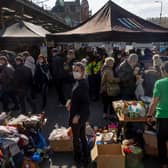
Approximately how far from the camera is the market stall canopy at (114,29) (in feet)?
25.7

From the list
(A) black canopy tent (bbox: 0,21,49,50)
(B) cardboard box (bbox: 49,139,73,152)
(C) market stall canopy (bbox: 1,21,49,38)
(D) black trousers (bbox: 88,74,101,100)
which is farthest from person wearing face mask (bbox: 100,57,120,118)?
(C) market stall canopy (bbox: 1,21,49,38)

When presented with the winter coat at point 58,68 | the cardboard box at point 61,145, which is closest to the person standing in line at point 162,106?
the cardboard box at point 61,145

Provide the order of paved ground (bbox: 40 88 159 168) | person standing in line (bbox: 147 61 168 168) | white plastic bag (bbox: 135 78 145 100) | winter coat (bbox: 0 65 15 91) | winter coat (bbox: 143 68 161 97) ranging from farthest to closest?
1. winter coat (bbox: 0 65 15 91)
2. white plastic bag (bbox: 135 78 145 100)
3. winter coat (bbox: 143 68 161 97)
4. paved ground (bbox: 40 88 159 168)
5. person standing in line (bbox: 147 61 168 168)

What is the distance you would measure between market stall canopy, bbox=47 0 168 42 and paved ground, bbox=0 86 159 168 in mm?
2092

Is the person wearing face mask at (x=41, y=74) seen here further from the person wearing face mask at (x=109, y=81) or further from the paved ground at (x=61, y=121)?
the person wearing face mask at (x=109, y=81)

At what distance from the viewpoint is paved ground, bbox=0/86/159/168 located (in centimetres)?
560

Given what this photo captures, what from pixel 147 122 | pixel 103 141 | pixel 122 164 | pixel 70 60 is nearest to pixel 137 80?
pixel 147 122

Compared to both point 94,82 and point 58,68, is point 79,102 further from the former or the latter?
point 94,82

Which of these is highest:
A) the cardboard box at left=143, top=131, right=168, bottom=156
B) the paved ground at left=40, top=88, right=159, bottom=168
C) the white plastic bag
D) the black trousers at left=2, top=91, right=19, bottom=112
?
the white plastic bag

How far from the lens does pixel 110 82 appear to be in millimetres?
7641

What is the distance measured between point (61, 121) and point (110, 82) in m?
1.69

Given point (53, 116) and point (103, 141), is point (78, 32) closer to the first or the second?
point (53, 116)

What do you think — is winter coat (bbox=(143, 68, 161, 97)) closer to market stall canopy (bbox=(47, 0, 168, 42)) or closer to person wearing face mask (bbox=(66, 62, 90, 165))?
market stall canopy (bbox=(47, 0, 168, 42))

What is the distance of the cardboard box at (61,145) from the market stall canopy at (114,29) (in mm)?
2947
